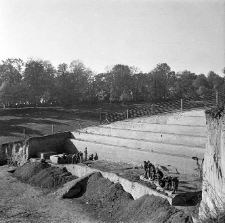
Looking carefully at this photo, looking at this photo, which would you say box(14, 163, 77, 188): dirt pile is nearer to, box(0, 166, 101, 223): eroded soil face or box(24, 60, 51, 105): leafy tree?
box(0, 166, 101, 223): eroded soil face

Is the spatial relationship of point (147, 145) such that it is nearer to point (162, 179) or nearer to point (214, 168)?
point (162, 179)

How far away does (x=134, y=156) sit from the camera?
2494 cm

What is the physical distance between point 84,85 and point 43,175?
44238 mm

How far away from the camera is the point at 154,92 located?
233ft

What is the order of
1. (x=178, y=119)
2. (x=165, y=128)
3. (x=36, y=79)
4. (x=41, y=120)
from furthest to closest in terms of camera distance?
(x=36, y=79), (x=41, y=120), (x=178, y=119), (x=165, y=128)

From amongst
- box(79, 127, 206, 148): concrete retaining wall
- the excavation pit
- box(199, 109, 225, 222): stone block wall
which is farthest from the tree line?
box(199, 109, 225, 222): stone block wall

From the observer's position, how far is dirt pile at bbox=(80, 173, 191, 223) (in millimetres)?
15016

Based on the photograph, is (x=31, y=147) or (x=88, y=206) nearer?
(x=88, y=206)

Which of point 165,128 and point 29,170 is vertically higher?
point 165,128

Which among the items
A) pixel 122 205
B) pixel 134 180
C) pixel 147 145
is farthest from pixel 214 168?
pixel 147 145

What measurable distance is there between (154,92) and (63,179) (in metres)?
50.0

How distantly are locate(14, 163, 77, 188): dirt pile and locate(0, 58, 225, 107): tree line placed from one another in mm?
30268

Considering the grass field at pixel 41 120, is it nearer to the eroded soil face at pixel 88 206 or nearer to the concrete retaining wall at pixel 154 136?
the concrete retaining wall at pixel 154 136

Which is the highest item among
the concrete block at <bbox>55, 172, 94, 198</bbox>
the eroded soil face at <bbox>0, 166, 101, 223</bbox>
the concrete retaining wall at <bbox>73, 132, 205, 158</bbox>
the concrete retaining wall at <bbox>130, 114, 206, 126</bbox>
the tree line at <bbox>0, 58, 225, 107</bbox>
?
the tree line at <bbox>0, 58, 225, 107</bbox>
